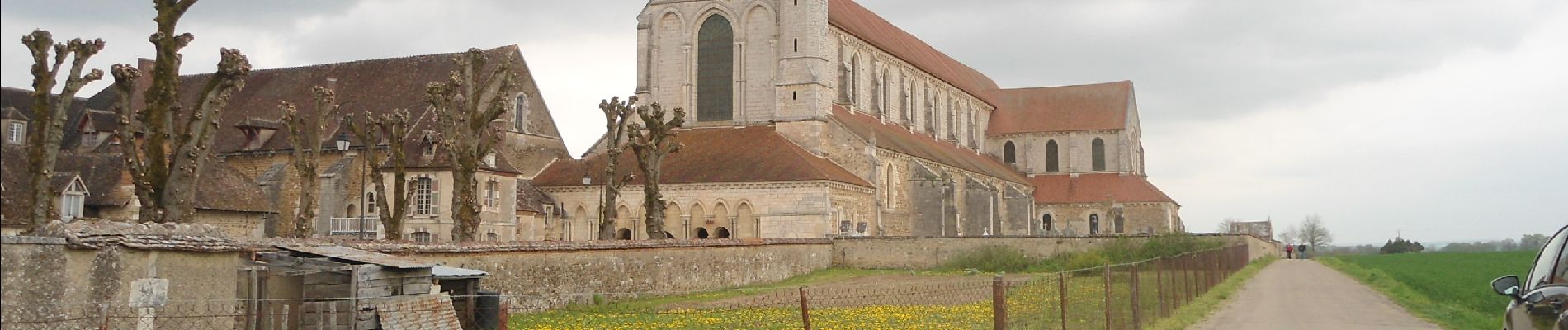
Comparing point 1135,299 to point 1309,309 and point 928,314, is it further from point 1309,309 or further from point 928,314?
point 1309,309

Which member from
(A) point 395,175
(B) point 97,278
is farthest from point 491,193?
(B) point 97,278

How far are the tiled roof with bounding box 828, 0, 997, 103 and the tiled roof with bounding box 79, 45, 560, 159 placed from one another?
1244 centimetres

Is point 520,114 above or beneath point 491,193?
above

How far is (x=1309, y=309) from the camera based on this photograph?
22.8 m

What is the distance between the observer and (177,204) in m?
19.7

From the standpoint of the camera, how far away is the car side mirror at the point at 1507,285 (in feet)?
31.6

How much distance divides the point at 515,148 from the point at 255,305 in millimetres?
32893

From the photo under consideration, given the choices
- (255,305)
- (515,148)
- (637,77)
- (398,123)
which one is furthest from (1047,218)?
(255,305)

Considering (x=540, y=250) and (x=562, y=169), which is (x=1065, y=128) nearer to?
(x=562, y=169)

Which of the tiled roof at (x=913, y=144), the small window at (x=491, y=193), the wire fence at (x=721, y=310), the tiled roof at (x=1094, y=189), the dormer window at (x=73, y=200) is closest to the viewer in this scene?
the wire fence at (x=721, y=310)

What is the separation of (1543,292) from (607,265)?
59.5ft

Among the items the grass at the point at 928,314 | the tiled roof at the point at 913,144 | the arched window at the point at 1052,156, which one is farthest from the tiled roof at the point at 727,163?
the arched window at the point at 1052,156

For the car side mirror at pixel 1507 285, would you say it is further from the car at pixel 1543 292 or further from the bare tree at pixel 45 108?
the bare tree at pixel 45 108

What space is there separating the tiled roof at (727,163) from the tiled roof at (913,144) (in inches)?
94.4
